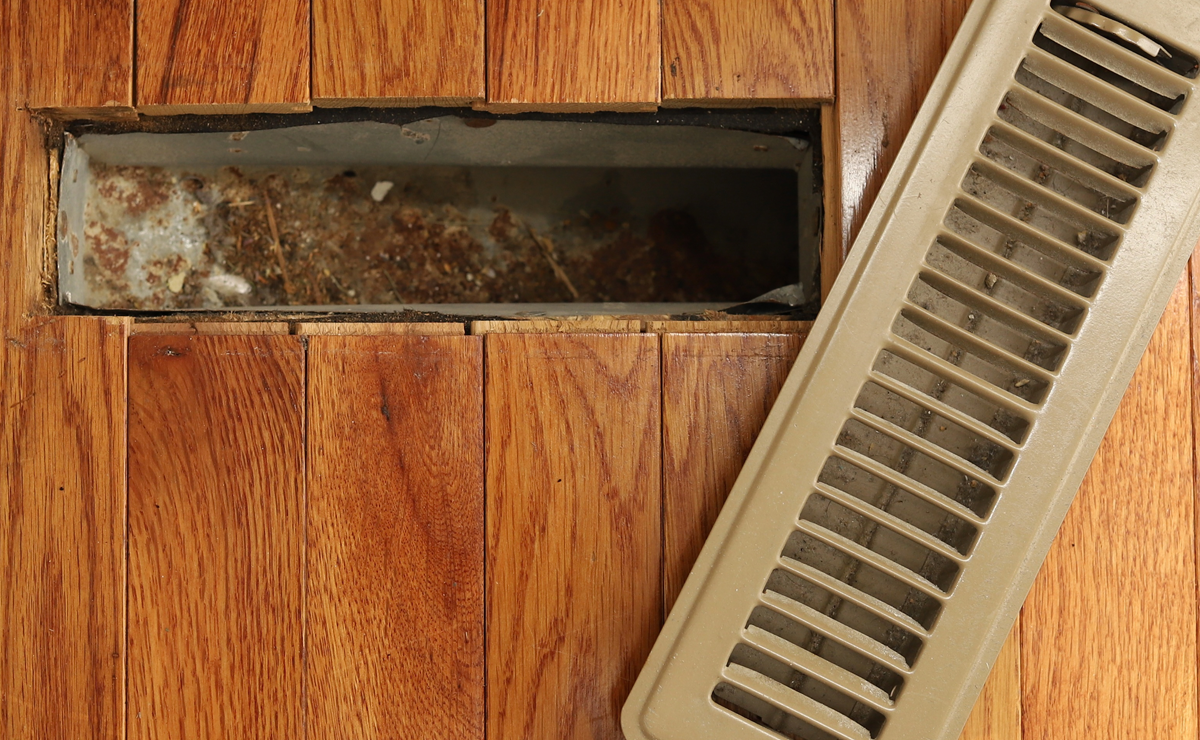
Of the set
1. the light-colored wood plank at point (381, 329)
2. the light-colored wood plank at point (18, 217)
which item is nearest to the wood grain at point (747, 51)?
the light-colored wood plank at point (381, 329)

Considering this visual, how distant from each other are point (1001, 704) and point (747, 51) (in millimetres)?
786

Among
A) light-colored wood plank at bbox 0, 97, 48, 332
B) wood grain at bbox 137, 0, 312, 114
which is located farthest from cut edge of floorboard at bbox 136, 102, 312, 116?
light-colored wood plank at bbox 0, 97, 48, 332

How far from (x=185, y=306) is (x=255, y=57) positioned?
0.39 metres

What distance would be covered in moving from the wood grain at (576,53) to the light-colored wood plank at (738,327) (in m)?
0.26

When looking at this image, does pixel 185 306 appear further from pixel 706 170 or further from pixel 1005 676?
pixel 1005 676

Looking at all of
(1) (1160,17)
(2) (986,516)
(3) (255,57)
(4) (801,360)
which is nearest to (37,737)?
(3) (255,57)

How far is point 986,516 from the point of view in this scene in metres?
0.73

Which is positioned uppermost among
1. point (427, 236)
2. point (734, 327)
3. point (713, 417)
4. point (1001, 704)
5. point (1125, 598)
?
point (427, 236)

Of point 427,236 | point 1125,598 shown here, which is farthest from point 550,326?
point 1125,598

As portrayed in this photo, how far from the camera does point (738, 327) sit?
820mm

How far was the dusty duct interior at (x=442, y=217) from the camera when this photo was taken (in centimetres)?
93

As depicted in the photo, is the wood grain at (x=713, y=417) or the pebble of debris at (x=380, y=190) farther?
the pebble of debris at (x=380, y=190)

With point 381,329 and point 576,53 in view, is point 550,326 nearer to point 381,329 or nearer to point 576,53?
point 381,329

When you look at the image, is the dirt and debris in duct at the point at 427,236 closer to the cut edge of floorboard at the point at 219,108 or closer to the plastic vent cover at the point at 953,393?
the cut edge of floorboard at the point at 219,108
